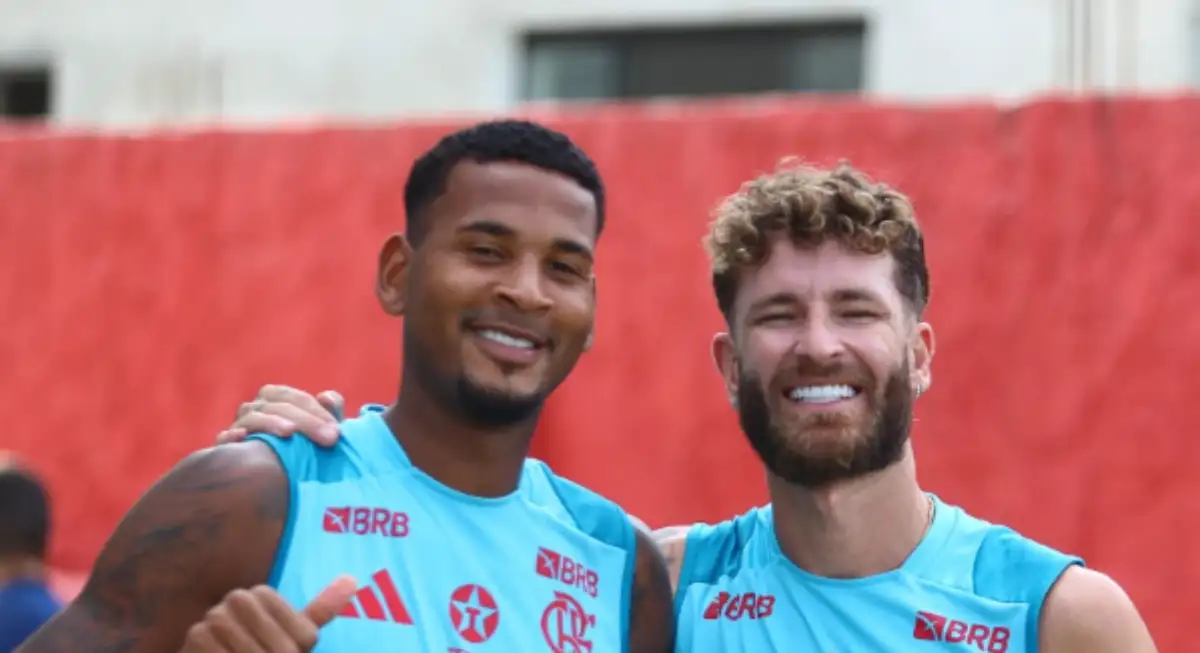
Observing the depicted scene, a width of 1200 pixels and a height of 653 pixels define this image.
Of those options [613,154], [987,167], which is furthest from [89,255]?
A: [987,167]

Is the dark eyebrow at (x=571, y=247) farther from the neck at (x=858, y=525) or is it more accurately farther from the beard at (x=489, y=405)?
the neck at (x=858, y=525)

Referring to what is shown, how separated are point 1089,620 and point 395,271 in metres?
1.47

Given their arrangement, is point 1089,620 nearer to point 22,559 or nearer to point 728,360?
point 728,360

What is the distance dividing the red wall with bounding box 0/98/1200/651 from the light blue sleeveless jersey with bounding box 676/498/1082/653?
345 cm

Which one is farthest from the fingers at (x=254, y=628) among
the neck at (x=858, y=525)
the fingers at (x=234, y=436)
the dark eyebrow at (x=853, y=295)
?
the dark eyebrow at (x=853, y=295)

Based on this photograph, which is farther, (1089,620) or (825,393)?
(825,393)

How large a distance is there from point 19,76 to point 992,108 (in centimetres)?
693

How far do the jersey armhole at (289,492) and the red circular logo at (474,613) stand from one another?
310 mm

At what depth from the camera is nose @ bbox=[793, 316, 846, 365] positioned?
113 inches

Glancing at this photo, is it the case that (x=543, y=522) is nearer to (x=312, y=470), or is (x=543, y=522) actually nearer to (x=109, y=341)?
(x=312, y=470)

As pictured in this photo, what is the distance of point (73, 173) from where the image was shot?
7672 millimetres

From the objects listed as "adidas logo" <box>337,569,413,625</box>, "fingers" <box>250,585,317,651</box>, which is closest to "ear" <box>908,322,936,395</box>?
"adidas logo" <box>337,569,413,625</box>

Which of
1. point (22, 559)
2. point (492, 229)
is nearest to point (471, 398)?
point (492, 229)

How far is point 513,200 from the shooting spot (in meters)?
2.79
